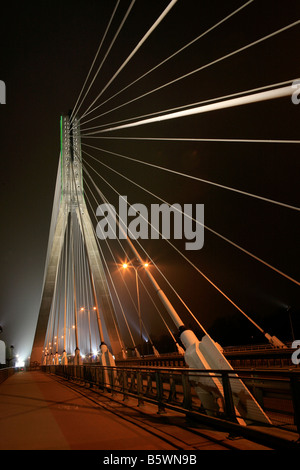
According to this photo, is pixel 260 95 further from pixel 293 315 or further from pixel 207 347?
pixel 293 315

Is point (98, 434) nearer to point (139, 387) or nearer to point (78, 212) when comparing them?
point (139, 387)

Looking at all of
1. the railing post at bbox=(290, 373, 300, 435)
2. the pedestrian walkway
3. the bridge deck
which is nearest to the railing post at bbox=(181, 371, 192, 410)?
the bridge deck

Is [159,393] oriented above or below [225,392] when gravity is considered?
below

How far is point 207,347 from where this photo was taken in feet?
19.6

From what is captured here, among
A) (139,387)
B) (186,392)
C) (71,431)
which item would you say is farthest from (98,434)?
(139,387)

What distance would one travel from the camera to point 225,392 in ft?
16.5

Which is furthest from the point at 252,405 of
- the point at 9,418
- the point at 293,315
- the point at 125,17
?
the point at 293,315

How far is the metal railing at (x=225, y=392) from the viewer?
4.11 meters

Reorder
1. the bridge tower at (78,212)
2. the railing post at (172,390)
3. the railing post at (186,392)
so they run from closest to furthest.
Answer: the railing post at (186,392) → the railing post at (172,390) → the bridge tower at (78,212)

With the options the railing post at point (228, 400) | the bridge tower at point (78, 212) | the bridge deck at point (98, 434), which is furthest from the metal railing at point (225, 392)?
the bridge tower at point (78, 212)

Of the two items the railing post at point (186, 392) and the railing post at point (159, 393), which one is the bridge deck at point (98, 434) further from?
the railing post at point (186, 392)

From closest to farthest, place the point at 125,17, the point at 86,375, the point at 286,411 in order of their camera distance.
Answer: the point at 286,411, the point at 125,17, the point at 86,375
